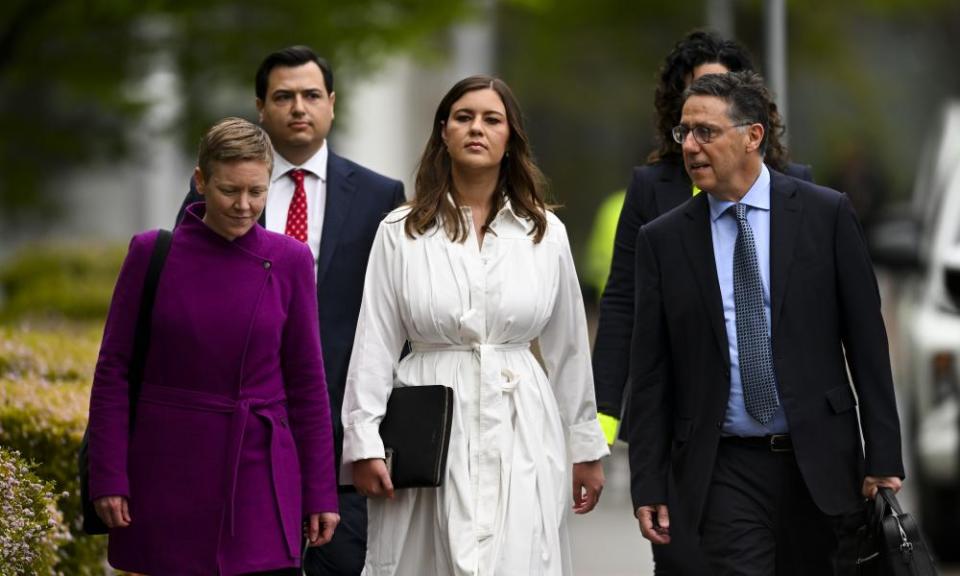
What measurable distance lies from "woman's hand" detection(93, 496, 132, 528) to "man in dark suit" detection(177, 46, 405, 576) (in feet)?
4.50

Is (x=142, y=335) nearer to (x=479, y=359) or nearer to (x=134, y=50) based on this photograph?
(x=479, y=359)

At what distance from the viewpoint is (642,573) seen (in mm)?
10984

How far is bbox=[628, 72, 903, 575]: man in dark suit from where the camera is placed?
618 centimetres

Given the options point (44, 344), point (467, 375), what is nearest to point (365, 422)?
point (467, 375)

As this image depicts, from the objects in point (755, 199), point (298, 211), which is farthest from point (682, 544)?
point (298, 211)

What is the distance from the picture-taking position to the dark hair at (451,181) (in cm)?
657

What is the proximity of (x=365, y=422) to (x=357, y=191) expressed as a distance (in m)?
1.28

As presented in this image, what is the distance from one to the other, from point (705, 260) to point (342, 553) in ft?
5.51

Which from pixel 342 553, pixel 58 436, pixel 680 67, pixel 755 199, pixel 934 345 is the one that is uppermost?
pixel 680 67

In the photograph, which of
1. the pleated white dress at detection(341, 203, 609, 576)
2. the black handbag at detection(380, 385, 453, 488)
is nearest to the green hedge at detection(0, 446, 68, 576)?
the pleated white dress at detection(341, 203, 609, 576)

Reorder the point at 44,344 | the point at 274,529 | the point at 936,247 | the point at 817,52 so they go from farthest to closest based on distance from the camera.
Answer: the point at 817,52
the point at 936,247
the point at 44,344
the point at 274,529

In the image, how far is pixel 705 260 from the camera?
6.35 meters

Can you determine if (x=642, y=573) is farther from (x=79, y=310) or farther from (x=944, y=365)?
(x=79, y=310)

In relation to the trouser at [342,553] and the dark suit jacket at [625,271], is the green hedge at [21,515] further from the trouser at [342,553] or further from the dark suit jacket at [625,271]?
the dark suit jacket at [625,271]
